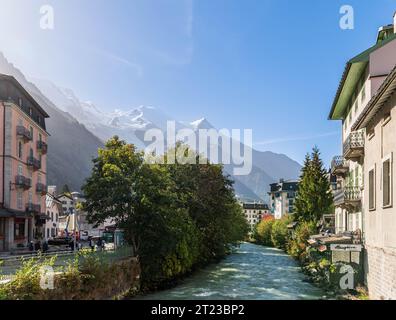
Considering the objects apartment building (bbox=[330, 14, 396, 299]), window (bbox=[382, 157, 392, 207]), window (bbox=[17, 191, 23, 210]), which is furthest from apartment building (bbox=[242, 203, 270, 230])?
window (bbox=[382, 157, 392, 207])

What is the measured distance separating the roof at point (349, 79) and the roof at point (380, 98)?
548cm

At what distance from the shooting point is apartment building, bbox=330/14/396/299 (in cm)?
1619

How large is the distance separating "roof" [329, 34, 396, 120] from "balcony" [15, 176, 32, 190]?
100ft

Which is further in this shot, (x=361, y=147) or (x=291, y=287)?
(x=291, y=287)

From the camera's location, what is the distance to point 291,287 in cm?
3297

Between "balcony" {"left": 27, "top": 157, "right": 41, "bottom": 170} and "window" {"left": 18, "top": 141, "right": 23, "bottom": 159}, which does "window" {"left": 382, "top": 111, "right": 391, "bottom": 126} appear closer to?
"window" {"left": 18, "top": 141, "right": 23, "bottom": 159}

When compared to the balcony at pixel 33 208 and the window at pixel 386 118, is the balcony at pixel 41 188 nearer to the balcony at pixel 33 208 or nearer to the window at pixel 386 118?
the balcony at pixel 33 208

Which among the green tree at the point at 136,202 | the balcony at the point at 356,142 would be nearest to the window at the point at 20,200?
the green tree at the point at 136,202

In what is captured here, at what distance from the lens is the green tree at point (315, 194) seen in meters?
56.6

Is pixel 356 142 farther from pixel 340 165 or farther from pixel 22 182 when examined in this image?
pixel 22 182

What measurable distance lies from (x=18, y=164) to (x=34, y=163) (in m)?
3.24
